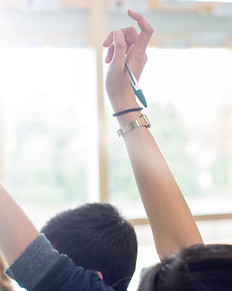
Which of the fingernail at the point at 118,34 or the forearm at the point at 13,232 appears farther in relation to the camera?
the fingernail at the point at 118,34

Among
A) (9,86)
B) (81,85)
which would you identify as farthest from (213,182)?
(9,86)

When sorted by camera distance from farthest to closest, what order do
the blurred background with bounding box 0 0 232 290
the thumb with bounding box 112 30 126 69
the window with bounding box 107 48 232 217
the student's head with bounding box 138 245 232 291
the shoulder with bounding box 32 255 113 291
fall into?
the window with bounding box 107 48 232 217
the blurred background with bounding box 0 0 232 290
the thumb with bounding box 112 30 126 69
the shoulder with bounding box 32 255 113 291
the student's head with bounding box 138 245 232 291

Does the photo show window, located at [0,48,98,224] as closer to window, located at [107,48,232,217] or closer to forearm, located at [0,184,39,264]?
window, located at [107,48,232,217]

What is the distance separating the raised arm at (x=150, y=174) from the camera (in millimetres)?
656

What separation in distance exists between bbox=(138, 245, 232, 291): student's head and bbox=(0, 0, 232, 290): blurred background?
5.64 ft

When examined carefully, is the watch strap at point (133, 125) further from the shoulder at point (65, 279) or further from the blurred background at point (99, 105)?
the blurred background at point (99, 105)

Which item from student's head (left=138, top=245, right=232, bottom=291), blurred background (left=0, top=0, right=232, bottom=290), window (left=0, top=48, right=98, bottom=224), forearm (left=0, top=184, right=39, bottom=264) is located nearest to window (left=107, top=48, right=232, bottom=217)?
blurred background (left=0, top=0, right=232, bottom=290)

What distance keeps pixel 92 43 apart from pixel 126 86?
1.52 metres

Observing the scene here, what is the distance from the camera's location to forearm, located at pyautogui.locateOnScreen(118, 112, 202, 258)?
65cm

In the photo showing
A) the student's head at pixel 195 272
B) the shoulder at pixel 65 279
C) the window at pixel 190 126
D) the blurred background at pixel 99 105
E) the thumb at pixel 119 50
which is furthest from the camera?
the window at pixel 190 126

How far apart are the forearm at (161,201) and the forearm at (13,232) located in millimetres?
203

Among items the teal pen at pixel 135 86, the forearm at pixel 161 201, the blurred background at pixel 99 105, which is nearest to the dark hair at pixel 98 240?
the forearm at pixel 161 201

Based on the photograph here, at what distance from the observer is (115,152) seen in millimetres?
2344

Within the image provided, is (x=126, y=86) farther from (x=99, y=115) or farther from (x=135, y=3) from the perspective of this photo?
(x=135, y=3)
